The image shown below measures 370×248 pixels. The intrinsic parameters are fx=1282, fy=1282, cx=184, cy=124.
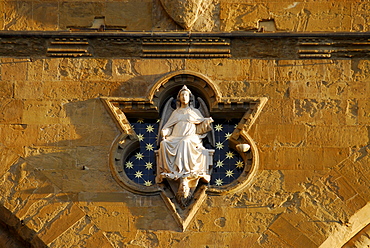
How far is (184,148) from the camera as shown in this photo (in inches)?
902

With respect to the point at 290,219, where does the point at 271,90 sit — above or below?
above

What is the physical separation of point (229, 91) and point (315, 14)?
90.7 inches

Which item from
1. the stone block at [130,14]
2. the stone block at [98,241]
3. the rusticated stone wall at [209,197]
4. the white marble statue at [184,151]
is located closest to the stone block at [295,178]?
the rusticated stone wall at [209,197]

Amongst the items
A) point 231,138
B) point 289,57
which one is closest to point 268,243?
point 231,138

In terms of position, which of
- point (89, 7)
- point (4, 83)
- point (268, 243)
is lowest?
point (268, 243)

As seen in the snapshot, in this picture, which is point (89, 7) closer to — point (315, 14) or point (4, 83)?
point (4, 83)

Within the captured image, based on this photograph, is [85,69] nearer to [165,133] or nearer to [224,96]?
[165,133]

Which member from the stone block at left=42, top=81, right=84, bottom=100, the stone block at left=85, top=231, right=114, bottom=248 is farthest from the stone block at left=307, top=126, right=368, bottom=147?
the stone block at left=42, top=81, right=84, bottom=100

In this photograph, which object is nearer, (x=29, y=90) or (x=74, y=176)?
(x=74, y=176)

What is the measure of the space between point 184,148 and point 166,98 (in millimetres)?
1489

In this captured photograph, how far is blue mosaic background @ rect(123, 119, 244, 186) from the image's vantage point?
2333cm

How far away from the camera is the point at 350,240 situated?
22.8 meters

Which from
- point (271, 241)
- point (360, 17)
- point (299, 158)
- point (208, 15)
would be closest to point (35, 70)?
point (208, 15)

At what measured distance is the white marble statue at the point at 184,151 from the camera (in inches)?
897
